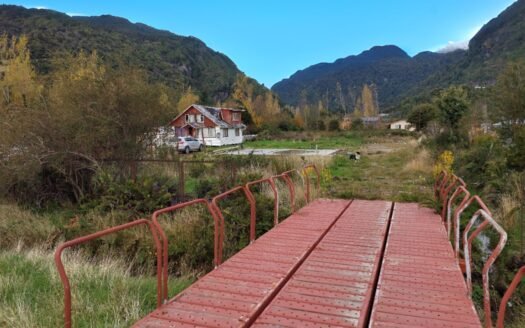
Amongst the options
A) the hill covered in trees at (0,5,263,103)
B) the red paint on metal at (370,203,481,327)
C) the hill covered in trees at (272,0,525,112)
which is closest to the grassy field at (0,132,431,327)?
the red paint on metal at (370,203,481,327)

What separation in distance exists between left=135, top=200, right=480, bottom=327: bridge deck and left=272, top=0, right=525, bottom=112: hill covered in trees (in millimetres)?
87990

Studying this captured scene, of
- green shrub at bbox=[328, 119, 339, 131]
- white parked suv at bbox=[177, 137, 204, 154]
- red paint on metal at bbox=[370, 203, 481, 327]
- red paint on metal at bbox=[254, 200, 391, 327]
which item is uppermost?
green shrub at bbox=[328, 119, 339, 131]

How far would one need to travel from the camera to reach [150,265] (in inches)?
302

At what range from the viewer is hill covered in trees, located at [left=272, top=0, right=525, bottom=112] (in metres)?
102

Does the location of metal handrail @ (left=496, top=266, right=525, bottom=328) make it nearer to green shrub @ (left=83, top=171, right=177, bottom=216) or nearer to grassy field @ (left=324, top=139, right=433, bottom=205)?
grassy field @ (left=324, top=139, right=433, bottom=205)

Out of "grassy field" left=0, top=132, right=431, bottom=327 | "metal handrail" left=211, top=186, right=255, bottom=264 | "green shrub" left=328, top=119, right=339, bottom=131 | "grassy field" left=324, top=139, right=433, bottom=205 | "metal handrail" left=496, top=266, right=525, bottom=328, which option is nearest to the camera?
"metal handrail" left=496, top=266, right=525, bottom=328

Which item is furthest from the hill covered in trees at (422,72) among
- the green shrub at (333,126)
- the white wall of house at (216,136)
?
the white wall of house at (216,136)

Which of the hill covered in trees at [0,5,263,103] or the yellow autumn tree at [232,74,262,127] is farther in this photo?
the yellow autumn tree at [232,74,262,127]

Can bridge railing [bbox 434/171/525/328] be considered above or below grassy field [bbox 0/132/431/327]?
above

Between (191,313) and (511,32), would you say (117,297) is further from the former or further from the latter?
(511,32)

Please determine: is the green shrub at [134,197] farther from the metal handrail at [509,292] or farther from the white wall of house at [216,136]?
the white wall of house at [216,136]

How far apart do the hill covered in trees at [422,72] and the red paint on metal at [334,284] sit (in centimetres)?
8800

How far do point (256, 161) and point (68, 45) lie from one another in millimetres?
70292

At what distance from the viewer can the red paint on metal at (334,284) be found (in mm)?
3688
